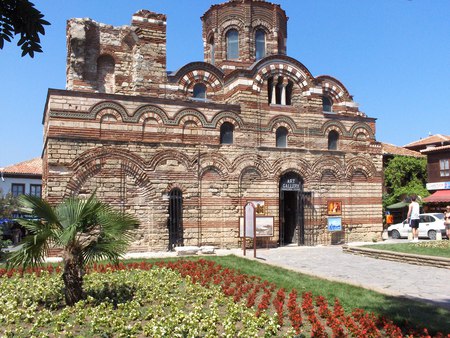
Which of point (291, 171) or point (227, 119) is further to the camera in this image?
point (291, 171)

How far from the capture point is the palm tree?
729cm

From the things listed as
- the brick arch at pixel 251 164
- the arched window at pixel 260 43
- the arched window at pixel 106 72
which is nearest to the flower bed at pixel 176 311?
the brick arch at pixel 251 164

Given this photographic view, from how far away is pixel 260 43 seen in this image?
24109 mm

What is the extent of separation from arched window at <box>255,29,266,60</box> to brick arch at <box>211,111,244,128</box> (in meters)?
7.27

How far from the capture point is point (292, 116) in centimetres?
1909

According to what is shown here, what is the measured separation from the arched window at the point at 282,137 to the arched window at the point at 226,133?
2190 mm

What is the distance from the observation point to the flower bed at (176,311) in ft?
20.7

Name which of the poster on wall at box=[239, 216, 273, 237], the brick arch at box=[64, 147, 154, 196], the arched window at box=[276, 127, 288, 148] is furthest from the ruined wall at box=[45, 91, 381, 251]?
the poster on wall at box=[239, 216, 273, 237]

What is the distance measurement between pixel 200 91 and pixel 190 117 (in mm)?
3982

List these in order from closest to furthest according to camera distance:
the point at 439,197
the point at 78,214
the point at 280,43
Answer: the point at 78,214 < the point at 280,43 < the point at 439,197

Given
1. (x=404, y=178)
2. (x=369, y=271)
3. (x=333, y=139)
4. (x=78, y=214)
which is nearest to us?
(x=78, y=214)

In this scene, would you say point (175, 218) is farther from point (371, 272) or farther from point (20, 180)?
point (20, 180)

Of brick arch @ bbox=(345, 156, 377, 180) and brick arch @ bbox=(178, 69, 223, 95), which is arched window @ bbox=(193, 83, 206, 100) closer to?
brick arch @ bbox=(178, 69, 223, 95)

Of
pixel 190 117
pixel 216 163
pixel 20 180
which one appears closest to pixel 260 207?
pixel 216 163
